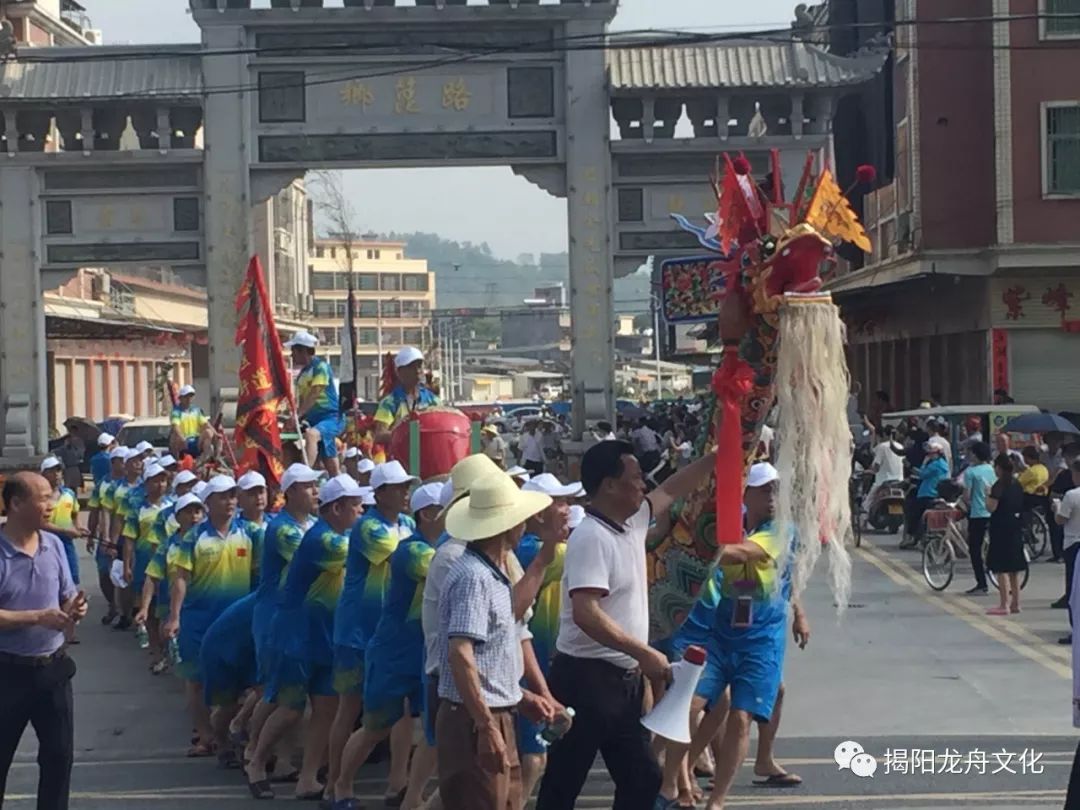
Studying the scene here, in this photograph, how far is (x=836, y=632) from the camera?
15.6m

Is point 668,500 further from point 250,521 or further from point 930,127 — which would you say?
point 930,127

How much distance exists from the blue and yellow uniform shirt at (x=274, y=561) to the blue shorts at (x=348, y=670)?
1.92 feet

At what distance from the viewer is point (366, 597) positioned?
29.9 feet

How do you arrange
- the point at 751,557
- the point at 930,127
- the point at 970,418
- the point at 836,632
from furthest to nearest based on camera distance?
1. the point at 930,127
2. the point at 970,418
3. the point at 836,632
4. the point at 751,557

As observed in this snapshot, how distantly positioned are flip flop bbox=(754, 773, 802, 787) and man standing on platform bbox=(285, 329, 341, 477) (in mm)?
5557

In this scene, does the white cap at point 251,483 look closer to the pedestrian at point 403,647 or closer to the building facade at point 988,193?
the pedestrian at point 403,647

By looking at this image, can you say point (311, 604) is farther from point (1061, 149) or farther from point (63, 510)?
point (1061, 149)

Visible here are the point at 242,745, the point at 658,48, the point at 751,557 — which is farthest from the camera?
the point at 658,48

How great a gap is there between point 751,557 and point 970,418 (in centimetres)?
1597

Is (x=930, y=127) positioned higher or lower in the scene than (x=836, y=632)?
higher

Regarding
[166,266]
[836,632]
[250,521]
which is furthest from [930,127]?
[250,521]

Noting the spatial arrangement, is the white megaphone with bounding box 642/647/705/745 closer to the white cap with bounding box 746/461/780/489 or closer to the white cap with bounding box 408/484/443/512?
the white cap with bounding box 408/484/443/512

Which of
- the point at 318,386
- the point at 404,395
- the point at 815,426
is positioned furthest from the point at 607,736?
the point at 318,386

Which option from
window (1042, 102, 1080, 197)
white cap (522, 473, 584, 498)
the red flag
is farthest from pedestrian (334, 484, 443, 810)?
window (1042, 102, 1080, 197)
